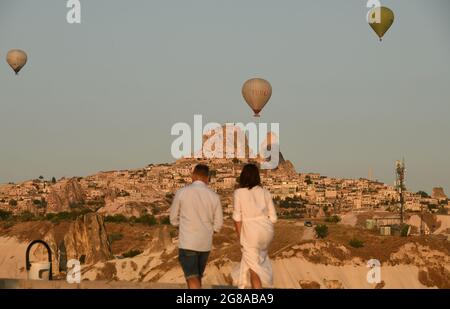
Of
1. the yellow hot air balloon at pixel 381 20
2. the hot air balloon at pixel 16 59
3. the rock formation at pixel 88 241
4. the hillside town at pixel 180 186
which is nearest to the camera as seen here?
the yellow hot air balloon at pixel 381 20

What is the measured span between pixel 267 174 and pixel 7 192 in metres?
49.3

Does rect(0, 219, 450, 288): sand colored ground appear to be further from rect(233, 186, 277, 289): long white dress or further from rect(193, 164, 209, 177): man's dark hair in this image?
rect(193, 164, 209, 177): man's dark hair

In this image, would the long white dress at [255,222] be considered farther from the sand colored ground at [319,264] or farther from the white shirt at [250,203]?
the sand colored ground at [319,264]

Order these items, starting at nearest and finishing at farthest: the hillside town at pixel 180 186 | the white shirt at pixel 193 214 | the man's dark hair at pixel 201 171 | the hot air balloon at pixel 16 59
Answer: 1. the white shirt at pixel 193 214
2. the man's dark hair at pixel 201 171
3. the hot air balloon at pixel 16 59
4. the hillside town at pixel 180 186

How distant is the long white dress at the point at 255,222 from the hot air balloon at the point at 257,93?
41390 millimetres

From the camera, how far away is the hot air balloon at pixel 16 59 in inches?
2283

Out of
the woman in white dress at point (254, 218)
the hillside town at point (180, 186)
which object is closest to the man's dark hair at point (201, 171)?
the woman in white dress at point (254, 218)

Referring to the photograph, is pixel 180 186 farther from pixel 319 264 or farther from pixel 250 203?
pixel 250 203

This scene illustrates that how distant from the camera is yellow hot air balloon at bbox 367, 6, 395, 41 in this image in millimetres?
48000

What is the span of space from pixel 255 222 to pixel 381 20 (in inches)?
1559

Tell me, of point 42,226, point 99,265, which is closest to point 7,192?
point 42,226

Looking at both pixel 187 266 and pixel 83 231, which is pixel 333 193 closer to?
pixel 83 231

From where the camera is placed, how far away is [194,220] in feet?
32.8

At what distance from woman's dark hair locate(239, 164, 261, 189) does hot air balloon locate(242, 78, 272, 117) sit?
41.4 metres
